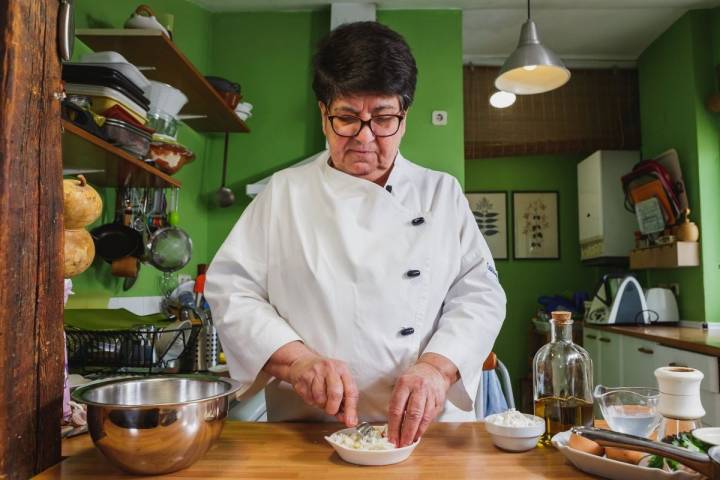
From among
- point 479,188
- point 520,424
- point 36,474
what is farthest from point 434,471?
point 479,188

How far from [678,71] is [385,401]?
11.2ft

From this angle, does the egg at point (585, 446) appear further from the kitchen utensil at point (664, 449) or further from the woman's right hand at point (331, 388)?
the woman's right hand at point (331, 388)

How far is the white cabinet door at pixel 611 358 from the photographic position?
3449 millimetres

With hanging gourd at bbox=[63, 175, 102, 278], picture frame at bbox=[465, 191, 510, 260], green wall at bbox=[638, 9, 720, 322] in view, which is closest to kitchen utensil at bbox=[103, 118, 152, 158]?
hanging gourd at bbox=[63, 175, 102, 278]

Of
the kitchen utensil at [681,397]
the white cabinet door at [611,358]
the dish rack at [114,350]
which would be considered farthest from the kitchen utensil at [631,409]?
the white cabinet door at [611,358]

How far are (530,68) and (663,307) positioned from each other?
1868 mm

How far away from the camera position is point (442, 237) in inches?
50.2

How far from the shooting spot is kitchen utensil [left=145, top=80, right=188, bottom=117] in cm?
196

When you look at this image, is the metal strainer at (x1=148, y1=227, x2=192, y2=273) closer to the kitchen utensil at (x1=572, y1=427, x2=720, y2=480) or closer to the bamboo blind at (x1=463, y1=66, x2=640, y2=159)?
the kitchen utensil at (x1=572, y1=427, x2=720, y2=480)

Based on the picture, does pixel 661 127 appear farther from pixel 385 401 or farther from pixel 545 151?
pixel 385 401

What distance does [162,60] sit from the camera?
2146mm

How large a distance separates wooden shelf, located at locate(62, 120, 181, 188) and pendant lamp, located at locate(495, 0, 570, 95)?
1.68 metres

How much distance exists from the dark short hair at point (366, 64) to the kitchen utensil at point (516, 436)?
2.20ft

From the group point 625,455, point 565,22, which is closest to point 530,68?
point 565,22
